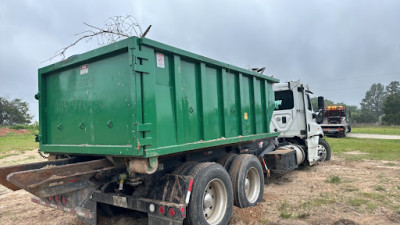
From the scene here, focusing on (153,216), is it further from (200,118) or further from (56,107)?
(56,107)

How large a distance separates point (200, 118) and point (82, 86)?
175 centimetres

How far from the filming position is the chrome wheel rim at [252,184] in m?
5.32

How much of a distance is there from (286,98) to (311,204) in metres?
4.01

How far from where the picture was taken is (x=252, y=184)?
5.47 m

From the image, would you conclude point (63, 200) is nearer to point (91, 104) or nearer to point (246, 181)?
point (91, 104)

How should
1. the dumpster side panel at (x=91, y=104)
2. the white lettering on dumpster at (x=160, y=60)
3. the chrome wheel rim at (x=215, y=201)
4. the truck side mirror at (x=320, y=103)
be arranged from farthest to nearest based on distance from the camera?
1. the truck side mirror at (x=320, y=103)
2. the chrome wheel rim at (x=215, y=201)
3. the white lettering on dumpster at (x=160, y=60)
4. the dumpster side panel at (x=91, y=104)

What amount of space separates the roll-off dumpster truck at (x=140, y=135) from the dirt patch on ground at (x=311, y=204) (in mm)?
591

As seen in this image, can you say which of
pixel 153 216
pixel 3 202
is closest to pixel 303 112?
pixel 153 216

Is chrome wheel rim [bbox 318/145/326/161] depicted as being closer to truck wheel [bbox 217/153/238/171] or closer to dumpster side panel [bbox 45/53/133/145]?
truck wheel [bbox 217/153/238/171]

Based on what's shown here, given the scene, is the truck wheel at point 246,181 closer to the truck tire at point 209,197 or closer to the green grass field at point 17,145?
the truck tire at point 209,197

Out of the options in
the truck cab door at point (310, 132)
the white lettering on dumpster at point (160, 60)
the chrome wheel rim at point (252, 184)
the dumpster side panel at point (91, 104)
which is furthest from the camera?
the truck cab door at point (310, 132)

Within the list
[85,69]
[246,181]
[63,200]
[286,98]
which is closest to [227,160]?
[246,181]

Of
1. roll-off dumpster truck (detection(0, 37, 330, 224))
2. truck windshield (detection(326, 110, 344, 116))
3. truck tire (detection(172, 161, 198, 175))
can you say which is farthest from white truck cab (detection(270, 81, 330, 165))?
truck windshield (detection(326, 110, 344, 116))

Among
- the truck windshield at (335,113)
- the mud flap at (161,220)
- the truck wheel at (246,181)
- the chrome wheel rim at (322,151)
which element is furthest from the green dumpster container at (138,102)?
the truck windshield at (335,113)
